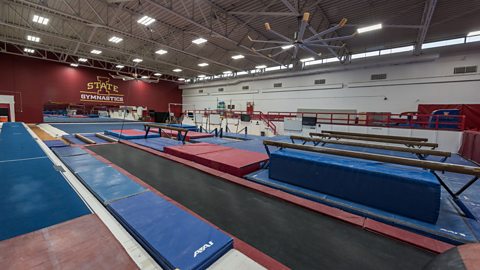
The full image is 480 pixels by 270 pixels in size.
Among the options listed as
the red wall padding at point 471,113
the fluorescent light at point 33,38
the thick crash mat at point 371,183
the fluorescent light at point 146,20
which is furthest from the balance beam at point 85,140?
the red wall padding at point 471,113

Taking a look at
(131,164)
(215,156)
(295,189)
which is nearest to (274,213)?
(295,189)

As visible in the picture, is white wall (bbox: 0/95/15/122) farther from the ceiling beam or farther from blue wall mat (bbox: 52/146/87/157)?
the ceiling beam

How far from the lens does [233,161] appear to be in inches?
168

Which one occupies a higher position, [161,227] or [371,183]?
[371,183]

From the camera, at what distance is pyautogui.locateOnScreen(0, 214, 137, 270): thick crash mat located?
146 cm

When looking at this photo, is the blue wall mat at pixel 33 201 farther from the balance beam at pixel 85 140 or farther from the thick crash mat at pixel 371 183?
the balance beam at pixel 85 140

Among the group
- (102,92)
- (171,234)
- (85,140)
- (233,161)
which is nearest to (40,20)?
(85,140)

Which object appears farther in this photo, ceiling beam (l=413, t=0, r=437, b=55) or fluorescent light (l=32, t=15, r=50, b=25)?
fluorescent light (l=32, t=15, r=50, b=25)

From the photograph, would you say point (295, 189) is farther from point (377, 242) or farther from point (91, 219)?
point (91, 219)

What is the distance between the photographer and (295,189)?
3242 millimetres

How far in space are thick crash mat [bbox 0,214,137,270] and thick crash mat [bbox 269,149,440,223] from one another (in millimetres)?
2609

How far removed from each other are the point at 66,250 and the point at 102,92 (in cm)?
2249

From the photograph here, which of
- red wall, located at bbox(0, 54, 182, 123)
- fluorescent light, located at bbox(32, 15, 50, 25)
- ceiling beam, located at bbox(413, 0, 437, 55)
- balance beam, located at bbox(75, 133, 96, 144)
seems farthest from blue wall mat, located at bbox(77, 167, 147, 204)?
red wall, located at bbox(0, 54, 182, 123)

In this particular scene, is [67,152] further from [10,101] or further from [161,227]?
[10,101]
